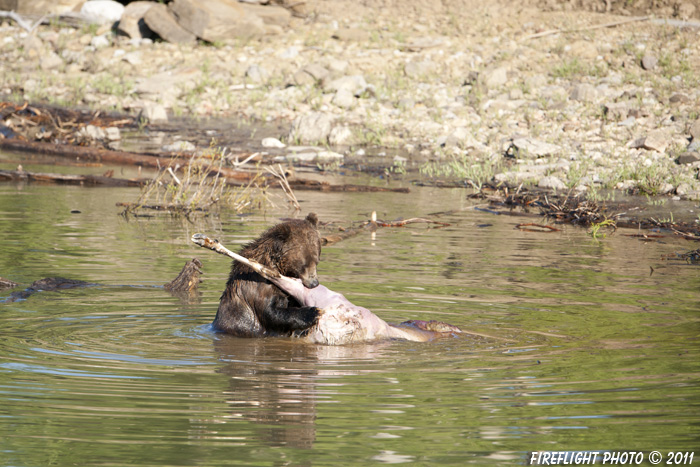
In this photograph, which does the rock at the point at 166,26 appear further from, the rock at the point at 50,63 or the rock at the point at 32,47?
the rock at the point at 32,47

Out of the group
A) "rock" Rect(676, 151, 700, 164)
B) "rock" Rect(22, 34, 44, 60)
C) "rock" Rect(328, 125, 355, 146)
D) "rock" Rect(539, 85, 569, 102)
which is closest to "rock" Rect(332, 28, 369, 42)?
"rock" Rect(539, 85, 569, 102)

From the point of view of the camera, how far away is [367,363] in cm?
661

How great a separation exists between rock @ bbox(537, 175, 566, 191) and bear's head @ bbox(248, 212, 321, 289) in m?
9.39

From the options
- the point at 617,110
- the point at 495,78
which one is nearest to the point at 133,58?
the point at 495,78

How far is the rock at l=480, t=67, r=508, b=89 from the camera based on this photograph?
77.5ft

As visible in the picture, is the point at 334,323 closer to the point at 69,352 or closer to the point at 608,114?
the point at 69,352

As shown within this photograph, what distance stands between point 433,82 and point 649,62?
5.36m

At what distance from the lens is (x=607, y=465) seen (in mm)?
4559

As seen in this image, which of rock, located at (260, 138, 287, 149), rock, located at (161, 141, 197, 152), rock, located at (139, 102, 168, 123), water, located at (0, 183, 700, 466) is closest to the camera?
water, located at (0, 183, 700, 466)

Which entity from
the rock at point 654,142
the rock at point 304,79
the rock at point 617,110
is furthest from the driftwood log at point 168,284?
the rock at point 304,79

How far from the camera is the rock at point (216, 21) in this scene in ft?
95.2

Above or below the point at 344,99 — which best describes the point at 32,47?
above

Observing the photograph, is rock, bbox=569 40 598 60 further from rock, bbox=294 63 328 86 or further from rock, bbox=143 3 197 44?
rock, bbox=143 3 197 44

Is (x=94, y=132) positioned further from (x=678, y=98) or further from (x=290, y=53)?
(x=678, y=98)
